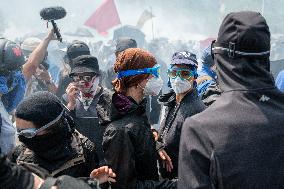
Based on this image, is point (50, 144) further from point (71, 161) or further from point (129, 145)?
point (129, 145)

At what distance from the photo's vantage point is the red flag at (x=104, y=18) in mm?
13953

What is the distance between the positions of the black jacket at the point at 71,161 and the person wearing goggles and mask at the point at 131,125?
0.45 feet

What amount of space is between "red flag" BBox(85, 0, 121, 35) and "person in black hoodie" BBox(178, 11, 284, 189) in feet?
40.6

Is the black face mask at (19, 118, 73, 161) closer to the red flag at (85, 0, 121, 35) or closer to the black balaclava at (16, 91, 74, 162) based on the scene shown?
the black balaclava at (16, 91, 74, 162)

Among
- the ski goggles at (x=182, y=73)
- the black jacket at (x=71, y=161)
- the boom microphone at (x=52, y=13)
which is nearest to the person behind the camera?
the black jacket at (x=71, y=161)

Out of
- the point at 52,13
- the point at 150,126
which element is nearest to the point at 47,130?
the point at 150,126

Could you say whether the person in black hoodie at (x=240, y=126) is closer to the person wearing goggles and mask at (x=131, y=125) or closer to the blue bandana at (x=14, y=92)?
the person wearing goggles and mask at (x=131, y=125)

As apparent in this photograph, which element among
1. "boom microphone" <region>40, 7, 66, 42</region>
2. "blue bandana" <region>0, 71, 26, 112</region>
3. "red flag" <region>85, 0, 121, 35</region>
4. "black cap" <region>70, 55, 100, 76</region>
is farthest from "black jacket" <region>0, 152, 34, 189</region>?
"red flag" <region>85, 0, 121, 35</region>

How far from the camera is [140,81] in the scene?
112 inches

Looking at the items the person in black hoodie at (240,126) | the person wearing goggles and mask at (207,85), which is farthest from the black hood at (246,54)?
the person wearing goggles and mask at (207,85)

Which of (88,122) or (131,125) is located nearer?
(131,125)

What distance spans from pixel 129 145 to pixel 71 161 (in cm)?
40

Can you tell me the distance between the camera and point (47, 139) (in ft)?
8.04

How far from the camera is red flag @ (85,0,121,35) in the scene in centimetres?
1395
